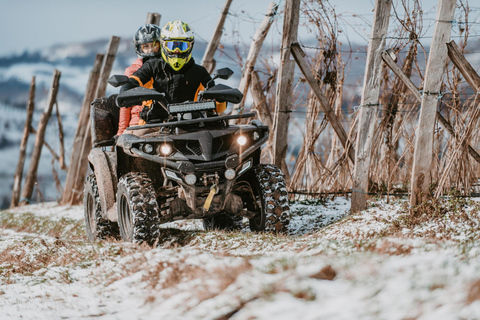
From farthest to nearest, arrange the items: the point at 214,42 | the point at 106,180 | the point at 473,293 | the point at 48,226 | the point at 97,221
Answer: the point at 214,42, the point at 48,226, the point at 97,221, the point at 106,180, the point at 473,293

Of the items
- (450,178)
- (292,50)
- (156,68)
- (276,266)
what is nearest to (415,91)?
(450,178)

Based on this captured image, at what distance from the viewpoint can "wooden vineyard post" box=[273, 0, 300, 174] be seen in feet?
25.4

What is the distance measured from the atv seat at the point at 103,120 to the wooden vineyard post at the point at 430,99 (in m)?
3.47

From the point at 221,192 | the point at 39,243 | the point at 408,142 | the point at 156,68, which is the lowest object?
the point at 39,243

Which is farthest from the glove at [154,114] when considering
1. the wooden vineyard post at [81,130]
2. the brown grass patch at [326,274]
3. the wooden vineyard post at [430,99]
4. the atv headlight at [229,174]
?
the wooden vineyard post at [81,130]

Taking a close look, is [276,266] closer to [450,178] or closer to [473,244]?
[473,244]

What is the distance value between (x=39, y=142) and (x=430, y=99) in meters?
12.7

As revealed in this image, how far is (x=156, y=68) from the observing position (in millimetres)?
6512

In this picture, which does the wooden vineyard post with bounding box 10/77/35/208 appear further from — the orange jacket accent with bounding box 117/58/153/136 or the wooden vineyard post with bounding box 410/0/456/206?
the wooden vineyard post with bounding box 410/0/456/206

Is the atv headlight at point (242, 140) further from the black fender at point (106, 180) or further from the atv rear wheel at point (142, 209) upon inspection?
the black fender at point (106, 180)

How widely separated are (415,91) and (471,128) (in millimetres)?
721

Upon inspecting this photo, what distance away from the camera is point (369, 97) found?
6742 millimetres

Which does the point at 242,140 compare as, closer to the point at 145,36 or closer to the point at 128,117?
the point at 128,117

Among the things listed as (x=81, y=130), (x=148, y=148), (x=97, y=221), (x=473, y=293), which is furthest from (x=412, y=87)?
(x=81, y=130)
